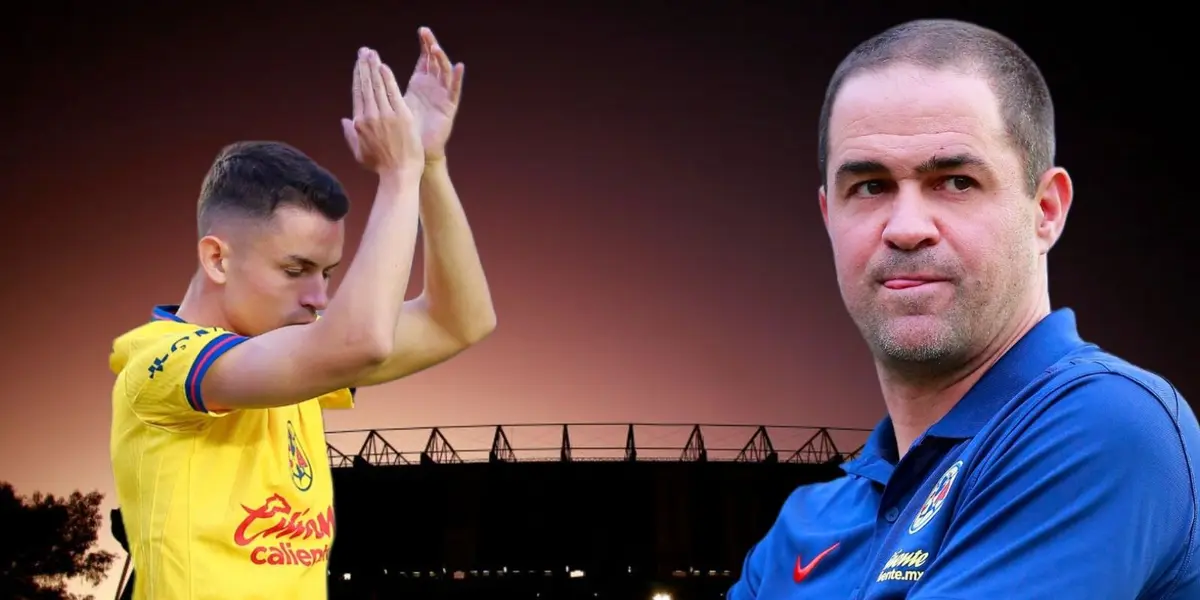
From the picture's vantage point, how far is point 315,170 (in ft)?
9.71

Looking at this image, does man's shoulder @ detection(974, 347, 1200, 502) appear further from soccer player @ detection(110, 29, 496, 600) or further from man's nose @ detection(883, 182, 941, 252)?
soccer player @ detection(110, 29, 496, 600)

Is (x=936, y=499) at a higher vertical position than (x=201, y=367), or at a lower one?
lower

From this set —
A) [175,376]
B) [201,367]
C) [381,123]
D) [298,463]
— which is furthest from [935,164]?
[298,463]

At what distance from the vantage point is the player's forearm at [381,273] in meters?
2.42

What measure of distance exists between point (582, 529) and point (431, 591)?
293 cm

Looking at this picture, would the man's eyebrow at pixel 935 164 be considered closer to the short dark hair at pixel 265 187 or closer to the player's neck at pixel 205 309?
the short dark hair at pixel 265 187

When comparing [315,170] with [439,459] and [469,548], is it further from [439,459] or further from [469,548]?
[469,548]

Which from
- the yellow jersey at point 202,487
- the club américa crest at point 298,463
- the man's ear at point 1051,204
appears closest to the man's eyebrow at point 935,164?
the man's ear at point 1051,204

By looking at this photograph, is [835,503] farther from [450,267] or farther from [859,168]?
[450,267]

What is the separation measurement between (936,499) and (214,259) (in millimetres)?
2081

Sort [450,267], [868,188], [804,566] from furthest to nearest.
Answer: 1. [450,267]
2. [804,566]
3. [868,188]

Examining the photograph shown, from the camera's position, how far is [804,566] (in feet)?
6.07

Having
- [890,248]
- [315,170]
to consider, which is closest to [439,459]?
[315,170]

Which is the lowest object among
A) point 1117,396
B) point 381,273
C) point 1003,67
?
point 1117,396
